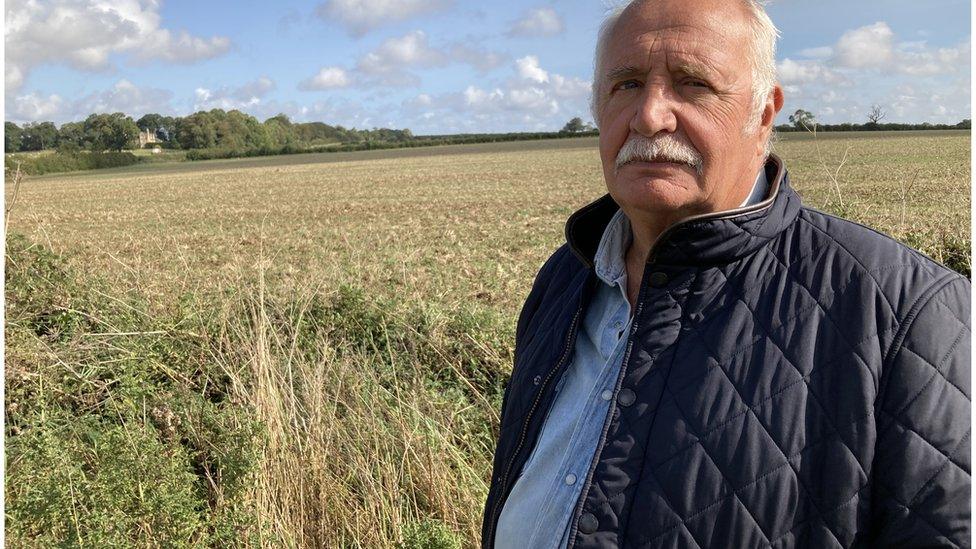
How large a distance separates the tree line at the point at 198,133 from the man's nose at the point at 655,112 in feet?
251

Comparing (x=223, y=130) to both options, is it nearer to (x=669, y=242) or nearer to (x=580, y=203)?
(x=580, y=203)

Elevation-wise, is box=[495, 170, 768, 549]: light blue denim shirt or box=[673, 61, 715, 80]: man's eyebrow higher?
box=[673, 61, 715, 80]: man's eyebrow

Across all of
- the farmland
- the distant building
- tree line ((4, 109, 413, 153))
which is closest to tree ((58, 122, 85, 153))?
tree line ((4, 109, 413, 153))

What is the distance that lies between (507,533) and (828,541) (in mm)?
779

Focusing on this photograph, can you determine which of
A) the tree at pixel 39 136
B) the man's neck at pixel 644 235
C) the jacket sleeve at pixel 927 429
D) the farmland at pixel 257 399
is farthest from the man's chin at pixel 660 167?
the tree at pixel 39 136

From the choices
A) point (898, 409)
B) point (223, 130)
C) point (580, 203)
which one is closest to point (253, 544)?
point (898, 409)

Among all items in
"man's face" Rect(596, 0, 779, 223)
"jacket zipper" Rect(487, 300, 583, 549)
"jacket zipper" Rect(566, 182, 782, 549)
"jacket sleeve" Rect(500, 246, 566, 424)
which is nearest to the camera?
"jacket zipper" Rect(566, 182, 782, 549)

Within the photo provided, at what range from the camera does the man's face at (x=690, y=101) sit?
5.40ft

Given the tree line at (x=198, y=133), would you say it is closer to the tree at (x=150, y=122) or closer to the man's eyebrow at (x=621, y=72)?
the tree at (x=150, y=122)

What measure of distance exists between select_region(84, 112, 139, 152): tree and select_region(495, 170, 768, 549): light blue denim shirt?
3848 inches

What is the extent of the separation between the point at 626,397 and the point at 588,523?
28cm

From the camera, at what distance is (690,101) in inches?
66.1

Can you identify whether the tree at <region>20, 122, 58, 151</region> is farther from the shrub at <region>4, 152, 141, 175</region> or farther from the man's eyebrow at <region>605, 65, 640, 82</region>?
the man's eyebrow at <region>605, 65, 640, 82</region>

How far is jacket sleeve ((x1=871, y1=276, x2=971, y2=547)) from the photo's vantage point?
1304 millimetres
